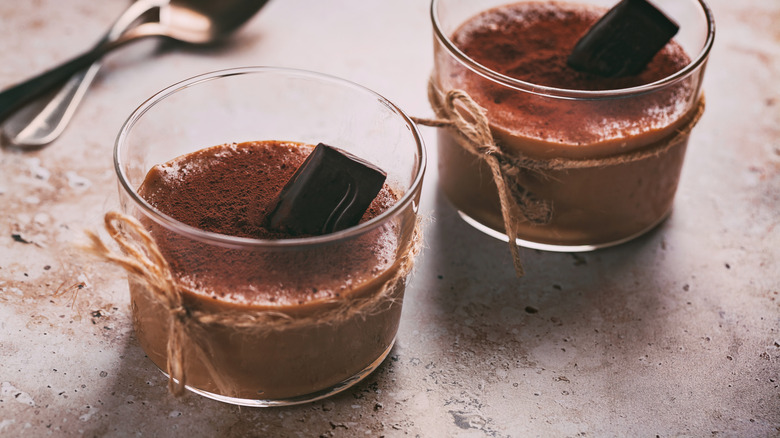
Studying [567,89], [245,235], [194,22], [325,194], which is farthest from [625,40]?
[194,22]

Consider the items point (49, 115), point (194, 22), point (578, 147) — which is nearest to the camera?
point (578, 147)

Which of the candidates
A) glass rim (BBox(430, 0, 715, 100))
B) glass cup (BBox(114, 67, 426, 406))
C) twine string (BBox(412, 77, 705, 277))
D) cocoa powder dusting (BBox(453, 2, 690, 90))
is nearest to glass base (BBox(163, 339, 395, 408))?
glass cup (BBox(114, 67, 426, 406))

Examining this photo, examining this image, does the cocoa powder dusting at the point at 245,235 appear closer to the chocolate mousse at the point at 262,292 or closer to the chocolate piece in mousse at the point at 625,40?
the chocolate mousse at the point at 262,292

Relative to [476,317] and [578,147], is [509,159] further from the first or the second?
[476,317]

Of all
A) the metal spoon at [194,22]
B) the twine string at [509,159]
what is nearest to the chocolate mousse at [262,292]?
the twine string at [509,159]

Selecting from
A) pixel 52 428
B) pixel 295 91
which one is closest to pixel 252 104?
pixel 295 91

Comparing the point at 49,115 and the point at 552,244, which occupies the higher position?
the point at 49,115
